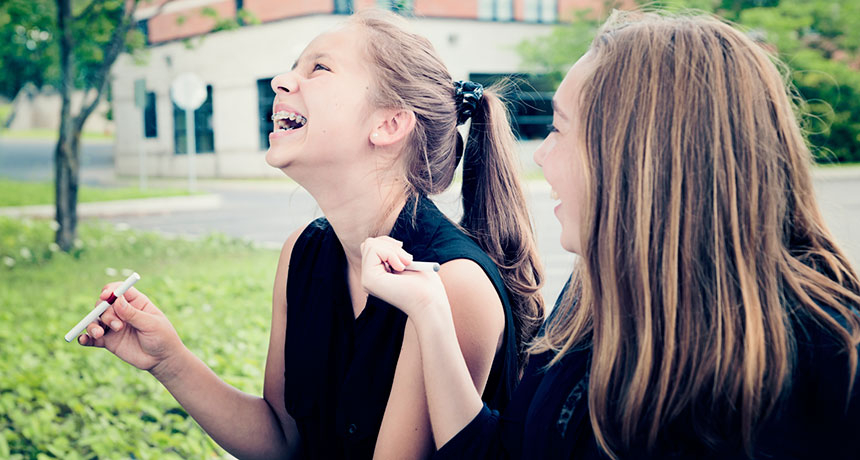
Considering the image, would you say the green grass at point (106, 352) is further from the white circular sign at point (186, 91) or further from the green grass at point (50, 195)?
the green grass at point (50, 195)

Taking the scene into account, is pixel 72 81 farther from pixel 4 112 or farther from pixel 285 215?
pixel 4 112

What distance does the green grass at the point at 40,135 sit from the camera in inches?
1699

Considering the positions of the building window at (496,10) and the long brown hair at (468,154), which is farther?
the building window at (496,10)

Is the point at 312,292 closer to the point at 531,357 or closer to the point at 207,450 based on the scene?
the point at 531,357

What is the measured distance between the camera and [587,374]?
1.42 metres

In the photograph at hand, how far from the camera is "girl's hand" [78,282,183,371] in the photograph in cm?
181

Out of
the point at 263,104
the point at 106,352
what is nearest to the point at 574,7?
the point at 263,104

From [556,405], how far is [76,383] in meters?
2.85

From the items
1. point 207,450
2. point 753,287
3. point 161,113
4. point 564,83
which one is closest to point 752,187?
point 753,287

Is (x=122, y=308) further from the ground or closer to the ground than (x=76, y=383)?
further from the ground

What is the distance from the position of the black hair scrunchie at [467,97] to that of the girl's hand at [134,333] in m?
0.93

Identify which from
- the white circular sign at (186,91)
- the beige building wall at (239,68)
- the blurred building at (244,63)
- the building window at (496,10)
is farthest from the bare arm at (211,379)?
the building window at (496,10)

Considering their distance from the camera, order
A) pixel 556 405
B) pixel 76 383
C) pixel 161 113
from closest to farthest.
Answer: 1. pixel 556 405
2. pixel 76 383
3. pixel 161 113

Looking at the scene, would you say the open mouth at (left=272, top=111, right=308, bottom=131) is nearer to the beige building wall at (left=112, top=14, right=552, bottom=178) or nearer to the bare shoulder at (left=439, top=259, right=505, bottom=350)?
the bare shoulder at (left=439, top=259, right=505, bottom=350)
